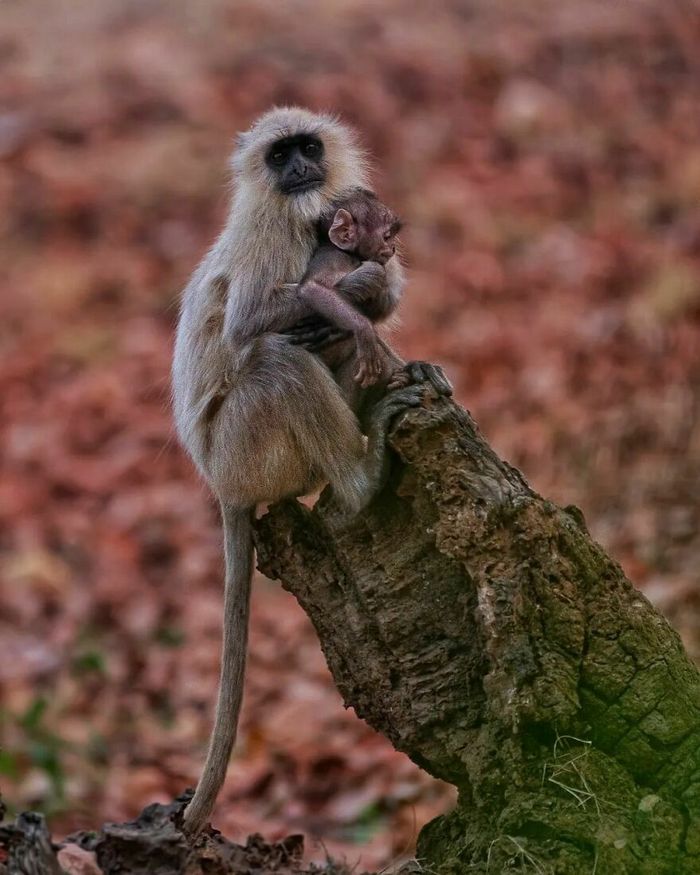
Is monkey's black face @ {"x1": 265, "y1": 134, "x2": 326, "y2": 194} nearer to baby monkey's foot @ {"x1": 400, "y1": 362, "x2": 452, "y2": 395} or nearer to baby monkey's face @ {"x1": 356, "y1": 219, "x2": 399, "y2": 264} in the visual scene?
baby monkey's face @ {"x1": 356, "y1": 219, "x2": 399, "y2": 264}

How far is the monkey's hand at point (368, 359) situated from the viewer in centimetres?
550

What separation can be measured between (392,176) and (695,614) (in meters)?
8.22

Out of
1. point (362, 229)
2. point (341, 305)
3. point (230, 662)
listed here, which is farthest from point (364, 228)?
point (230, 662)

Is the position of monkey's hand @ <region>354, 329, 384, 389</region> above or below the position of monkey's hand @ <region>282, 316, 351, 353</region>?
below

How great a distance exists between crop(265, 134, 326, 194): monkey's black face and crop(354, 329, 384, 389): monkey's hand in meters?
1.01

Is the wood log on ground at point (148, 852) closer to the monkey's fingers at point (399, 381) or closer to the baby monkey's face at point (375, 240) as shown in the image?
the monkey's fingers at point (399, 381)

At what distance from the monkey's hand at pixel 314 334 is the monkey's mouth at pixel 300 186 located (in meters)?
0.74

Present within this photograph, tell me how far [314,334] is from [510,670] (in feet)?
5.72

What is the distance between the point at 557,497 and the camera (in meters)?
10.5

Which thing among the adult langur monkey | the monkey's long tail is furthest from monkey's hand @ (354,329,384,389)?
the monkey's long tail

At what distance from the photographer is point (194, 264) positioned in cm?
1498

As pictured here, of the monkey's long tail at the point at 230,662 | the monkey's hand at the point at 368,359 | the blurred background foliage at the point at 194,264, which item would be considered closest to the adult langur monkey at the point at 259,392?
the monkey's long tail at the point at 230,662

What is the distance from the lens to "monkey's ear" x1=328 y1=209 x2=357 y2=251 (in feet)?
19.1

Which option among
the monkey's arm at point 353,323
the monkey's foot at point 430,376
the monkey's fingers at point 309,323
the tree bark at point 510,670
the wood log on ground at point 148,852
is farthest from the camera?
the monkey's fingers at point 309,323
